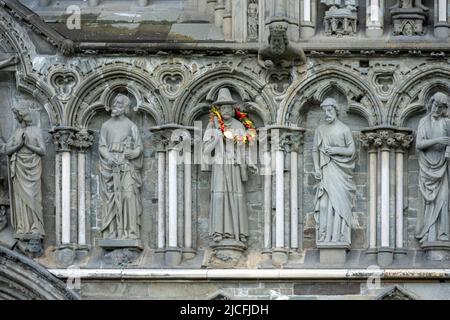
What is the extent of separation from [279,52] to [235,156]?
1.43 m

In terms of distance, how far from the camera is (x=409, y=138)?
116ft

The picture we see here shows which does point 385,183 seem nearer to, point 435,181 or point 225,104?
point 435,181

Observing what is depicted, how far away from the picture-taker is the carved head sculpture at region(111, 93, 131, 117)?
3562cm

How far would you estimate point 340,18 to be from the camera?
35531mm

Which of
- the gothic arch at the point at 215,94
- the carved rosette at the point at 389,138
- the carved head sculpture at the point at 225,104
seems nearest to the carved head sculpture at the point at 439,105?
the carved rosette at the point at 389,138

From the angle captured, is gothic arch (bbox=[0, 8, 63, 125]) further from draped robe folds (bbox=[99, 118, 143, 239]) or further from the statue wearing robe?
draped robe folds (bbox=[99, 118, 143, 239])

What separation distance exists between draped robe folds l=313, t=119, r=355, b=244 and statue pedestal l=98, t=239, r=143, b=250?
90.1 inches

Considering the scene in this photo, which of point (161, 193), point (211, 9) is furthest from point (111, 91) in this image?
point (211, 9)

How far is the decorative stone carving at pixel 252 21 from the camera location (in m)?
35.6

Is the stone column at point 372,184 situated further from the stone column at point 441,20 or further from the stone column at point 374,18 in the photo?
the stone column at point 441,20

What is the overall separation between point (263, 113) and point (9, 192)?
3.38 meters

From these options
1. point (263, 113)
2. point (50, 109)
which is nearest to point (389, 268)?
point (263, 113)

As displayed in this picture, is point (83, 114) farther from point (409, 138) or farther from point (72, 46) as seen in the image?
point (409, 138)
